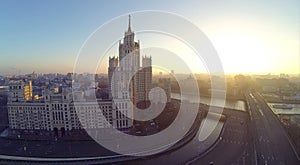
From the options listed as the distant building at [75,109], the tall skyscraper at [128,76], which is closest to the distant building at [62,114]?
the distant building at [75,109]

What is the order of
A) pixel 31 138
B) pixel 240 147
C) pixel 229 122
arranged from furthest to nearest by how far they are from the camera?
1. pixel 229 122
2. pixel 31 138
3. pixel 240 147

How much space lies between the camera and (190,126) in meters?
4.19

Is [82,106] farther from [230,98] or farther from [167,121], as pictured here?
[230,98]

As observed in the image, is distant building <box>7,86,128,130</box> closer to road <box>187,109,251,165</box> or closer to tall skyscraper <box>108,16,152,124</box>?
tall skyscraper <box>108,16,152,124</box>

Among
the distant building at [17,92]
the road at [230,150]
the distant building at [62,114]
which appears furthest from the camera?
the distant building at [17,92]

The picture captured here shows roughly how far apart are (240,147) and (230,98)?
578 centimetres

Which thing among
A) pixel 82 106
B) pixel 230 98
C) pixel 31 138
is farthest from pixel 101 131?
pixel 230 98

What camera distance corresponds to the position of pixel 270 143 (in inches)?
131

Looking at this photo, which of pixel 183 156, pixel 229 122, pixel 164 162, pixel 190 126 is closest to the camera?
pixel 164 162

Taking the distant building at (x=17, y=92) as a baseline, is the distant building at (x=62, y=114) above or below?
below

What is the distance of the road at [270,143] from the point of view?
267 centimetres

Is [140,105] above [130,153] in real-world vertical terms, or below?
above

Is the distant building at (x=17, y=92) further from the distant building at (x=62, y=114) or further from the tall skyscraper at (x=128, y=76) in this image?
the tall skyscraper at (x=128, y=76)

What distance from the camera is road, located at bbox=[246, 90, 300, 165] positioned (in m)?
2.67
